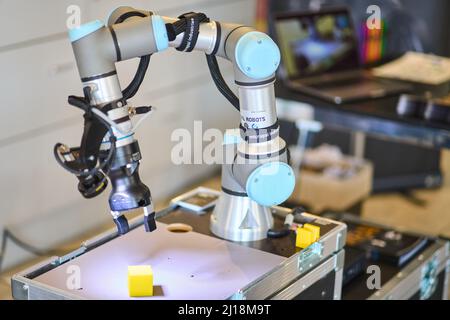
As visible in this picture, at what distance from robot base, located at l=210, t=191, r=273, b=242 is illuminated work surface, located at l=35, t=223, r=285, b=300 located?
0.03 m

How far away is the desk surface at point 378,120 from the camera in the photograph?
2.26 metres

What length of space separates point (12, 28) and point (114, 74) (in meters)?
1.23

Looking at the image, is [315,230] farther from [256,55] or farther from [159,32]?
[159,32]

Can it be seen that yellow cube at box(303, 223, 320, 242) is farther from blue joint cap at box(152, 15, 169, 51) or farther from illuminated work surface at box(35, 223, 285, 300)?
blue joint cap at box(152, 15, 169, 51)

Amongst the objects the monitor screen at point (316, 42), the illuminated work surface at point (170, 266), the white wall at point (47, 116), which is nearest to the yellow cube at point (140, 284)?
the illuminated work surface at point (170, 266)

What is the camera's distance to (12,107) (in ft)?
8.09

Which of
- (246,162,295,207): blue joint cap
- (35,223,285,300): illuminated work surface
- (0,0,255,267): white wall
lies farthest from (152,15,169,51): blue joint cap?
(0,0,255,267): white wall

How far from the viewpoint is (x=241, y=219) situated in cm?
156

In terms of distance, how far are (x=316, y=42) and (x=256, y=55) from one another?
1263 mm

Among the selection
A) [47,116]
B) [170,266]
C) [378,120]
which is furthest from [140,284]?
[47,116]

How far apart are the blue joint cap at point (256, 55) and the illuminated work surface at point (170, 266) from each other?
344 mm

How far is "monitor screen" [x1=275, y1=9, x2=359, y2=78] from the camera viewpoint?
2533 millimetres
